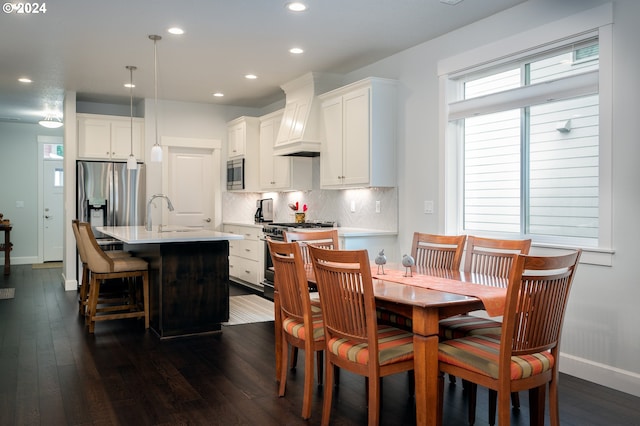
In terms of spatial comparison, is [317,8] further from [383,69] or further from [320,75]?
[320,75]

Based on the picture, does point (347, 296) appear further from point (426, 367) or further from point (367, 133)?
point (367, 133)

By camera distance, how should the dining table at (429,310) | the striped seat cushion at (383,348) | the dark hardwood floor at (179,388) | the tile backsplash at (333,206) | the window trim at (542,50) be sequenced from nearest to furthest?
the dining table at (429,310), the striped seat cushion at (383,348), the dark hardwood floor at (179,388), the window trim at (542,50), the tile backsplash at (333,206)

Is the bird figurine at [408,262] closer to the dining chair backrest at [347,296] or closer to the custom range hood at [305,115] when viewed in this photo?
the dining chair backrest at [347,296]

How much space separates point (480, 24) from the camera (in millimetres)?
4242

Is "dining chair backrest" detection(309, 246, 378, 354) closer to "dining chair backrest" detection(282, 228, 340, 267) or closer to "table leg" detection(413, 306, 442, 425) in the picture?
"table leg" detection(413, 306, 442, 425)

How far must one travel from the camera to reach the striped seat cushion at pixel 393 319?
122 inches

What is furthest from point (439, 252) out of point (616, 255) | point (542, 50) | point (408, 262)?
point (542, 50)

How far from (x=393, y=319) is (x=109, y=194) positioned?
528cm

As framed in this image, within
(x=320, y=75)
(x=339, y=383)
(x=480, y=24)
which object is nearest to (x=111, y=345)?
(x=339, y=383)

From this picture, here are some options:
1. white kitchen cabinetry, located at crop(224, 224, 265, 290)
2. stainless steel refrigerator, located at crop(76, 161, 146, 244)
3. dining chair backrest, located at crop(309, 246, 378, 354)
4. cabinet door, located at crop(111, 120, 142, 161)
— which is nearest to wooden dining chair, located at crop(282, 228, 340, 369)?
dining chair backrest, located at crop(309, 246, 378, 354)

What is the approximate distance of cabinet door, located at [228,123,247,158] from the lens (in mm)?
7474

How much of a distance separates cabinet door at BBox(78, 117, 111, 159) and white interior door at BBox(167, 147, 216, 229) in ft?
2.83

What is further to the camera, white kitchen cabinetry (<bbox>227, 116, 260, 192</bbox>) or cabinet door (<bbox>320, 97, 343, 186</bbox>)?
white kitchen cabinetry (<bbox>227, 116, 260, 192</bbox>)

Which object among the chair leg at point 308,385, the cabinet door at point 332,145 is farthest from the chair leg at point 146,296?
the chair leg at point 308,385
